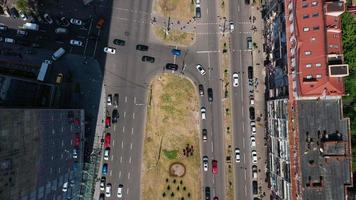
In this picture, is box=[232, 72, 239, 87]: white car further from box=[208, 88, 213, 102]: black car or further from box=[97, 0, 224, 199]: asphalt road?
box=[208, 88, 213, 102]: black car

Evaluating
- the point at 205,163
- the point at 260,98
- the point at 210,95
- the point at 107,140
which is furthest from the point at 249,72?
the point at 107,140

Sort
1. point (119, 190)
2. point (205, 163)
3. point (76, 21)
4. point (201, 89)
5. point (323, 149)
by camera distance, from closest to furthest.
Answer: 1. point (323, 149)
2. point (119, 190)
3. point (205, 163)
4. point (76, 21)
5. point (201, 89)

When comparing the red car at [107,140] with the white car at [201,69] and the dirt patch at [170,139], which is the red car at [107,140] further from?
the white car at [201,69]

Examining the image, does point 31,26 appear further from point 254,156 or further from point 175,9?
point 254,156

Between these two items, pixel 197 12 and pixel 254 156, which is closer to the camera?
pixel 254 156

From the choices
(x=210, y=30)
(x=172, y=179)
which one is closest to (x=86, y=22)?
(x=210, y=30)

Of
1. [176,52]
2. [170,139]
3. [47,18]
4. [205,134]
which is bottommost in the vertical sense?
[170,139]
